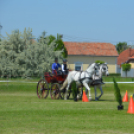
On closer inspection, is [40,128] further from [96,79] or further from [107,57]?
[107,57]

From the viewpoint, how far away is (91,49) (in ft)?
204

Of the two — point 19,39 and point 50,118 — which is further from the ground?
point 19,39

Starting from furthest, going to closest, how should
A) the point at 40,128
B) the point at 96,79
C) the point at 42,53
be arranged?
the point at 42,53 → the point at 96,79 → the point at 40,128

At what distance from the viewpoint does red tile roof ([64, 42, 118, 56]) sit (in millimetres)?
60966

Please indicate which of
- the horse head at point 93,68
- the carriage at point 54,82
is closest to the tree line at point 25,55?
the carriage at point 54,82

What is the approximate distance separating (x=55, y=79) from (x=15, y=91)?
9.56 meters

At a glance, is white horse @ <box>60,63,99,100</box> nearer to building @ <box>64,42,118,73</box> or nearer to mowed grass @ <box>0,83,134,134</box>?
mowed grass @ <box>0,83,134,134</box>

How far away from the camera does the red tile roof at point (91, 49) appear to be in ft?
200

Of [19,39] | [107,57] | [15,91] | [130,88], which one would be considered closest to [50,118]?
[15,91]

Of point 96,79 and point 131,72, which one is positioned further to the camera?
point 131,72

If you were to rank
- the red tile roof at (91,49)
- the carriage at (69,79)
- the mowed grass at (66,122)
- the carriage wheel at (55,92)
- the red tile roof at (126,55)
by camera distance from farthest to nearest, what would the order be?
the red tile roof at (126,55), the red tile roof at (91,49), the carriage wheel at (55,92), the carriage at (69,79), the mowed grass at (66,122)

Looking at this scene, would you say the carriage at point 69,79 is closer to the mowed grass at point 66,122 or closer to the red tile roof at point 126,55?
the mowed grass at point 66,122

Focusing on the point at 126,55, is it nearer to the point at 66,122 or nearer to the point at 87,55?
the point at 87,55

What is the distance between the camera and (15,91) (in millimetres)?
28234
